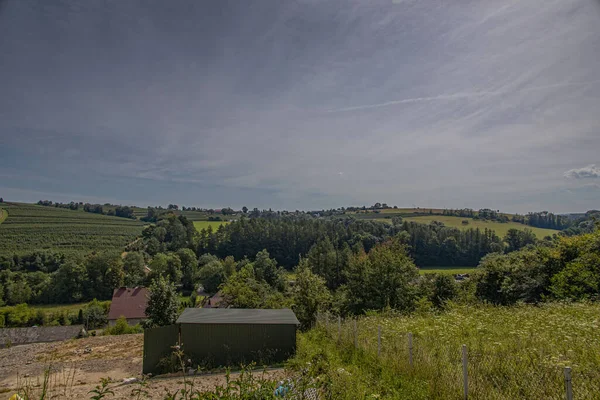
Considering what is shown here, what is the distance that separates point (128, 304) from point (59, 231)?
55718 mm

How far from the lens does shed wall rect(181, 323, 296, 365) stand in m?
10.4

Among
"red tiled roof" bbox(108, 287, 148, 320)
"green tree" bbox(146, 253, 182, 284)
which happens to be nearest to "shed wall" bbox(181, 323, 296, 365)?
"red tiled roof" bbox(108, 287, 148, 320)

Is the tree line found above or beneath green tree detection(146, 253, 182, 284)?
above

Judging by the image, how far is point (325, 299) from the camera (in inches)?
632

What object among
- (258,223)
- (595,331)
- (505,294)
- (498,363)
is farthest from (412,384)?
(258,223)

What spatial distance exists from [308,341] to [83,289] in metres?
55.4

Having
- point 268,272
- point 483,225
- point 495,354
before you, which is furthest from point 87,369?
point 483,225

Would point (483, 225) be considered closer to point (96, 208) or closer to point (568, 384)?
point (568, 384)

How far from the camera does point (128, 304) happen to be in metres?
38.1

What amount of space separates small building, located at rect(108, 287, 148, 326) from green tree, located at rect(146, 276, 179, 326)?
23.8 m

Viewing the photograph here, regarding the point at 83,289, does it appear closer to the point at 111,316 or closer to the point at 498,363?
the point at 111,316

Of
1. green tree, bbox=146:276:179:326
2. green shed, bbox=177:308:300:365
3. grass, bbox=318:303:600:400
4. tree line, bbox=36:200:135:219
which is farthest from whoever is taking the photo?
tree line, bbox=36:200:135:219

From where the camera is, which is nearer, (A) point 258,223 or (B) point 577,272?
(B) point 577,272

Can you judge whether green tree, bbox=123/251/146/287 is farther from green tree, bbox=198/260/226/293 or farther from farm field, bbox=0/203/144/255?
farm field, bbox=0/203/144/255
